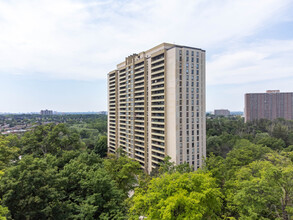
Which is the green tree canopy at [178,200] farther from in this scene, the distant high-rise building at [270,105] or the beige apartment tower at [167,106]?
the distant high-rise building at [270,105]

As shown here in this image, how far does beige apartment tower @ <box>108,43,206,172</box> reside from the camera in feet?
118

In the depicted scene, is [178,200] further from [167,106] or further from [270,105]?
[270,105]

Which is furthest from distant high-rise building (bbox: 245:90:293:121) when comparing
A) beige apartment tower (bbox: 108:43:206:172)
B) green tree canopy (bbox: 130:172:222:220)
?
green tree canopy (bbox: 130:172:222:220)

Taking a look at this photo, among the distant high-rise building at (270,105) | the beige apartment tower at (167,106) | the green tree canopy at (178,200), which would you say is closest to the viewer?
the green tree canopy at (178,200)

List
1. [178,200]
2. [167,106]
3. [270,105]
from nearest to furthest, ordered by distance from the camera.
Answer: [178,200], [167,106], [270,105]

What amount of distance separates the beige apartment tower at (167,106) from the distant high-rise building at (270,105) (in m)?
103

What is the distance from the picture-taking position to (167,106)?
1483 inches

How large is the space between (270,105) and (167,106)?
117m

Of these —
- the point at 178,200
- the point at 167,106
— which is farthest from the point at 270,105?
the point at 178,200

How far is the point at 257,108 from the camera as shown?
12275 centimetres

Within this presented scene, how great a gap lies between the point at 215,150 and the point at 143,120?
25.3 m

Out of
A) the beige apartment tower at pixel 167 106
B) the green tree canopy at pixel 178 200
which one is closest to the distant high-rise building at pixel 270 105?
the beige apartment tower at pixel 167 106

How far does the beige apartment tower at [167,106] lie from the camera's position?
118 feet

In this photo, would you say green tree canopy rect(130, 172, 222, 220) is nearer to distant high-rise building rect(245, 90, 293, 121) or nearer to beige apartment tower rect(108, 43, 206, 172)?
beige apartment tower rect(108, 43, 206, 172)
